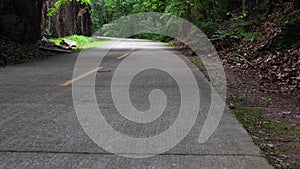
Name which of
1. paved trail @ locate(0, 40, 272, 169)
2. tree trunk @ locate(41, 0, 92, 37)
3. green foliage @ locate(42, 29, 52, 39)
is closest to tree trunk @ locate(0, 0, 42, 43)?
tree trunk @ locate(41, 0, 92, 37)

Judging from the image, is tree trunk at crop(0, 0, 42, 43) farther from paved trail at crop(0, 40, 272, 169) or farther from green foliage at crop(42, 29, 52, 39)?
paved trail at crop(0, 40, 272, 169)

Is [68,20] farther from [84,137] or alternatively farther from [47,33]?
[84,137]

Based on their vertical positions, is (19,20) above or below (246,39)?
above

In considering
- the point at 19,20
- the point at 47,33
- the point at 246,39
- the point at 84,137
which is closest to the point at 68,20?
the point at 47,33

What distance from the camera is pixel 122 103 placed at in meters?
6.54

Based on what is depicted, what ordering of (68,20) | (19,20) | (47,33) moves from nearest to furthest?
(19,20) → (47,33) → (68,20)

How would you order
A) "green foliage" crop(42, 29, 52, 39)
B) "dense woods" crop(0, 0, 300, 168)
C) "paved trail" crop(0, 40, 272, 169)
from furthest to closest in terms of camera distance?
"green foliage" crop(42, 29, 52, 39)
"dense woods" crop(0, 0, 300, 168)
"paved trail" crop(0, 40, 272, 169)

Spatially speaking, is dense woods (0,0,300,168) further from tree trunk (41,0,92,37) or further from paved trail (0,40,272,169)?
paved trail (0,40,272,169)

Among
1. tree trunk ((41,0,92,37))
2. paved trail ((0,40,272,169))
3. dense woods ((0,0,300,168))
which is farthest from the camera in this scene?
tree trunk ((41,0,92,37))

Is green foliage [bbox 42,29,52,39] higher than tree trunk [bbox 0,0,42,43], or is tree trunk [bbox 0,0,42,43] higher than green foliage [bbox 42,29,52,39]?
tree trunk [bbox 0,0,42,43]

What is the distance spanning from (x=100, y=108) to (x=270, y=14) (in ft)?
48.2

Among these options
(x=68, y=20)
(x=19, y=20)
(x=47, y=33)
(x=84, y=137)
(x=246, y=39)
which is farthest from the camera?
(x=68, y=20)

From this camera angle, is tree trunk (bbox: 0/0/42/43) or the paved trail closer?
the paved trail

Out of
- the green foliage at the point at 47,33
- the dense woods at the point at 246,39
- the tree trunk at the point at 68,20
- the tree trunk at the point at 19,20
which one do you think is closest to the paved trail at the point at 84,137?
the dense woods at the point at 246,39
